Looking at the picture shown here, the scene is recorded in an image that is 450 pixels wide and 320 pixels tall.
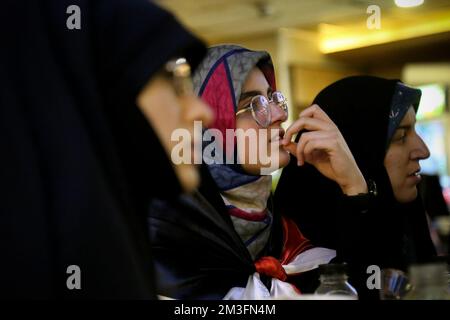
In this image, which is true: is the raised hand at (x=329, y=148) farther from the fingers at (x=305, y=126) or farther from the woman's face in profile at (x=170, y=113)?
the woman's face in profile at (x=170, y=113)

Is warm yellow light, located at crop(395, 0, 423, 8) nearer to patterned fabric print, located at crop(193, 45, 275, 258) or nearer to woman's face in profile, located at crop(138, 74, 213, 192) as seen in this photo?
patterned fabric print, located at crop(193, 45, 275, 258)

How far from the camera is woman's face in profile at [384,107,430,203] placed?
1.20m

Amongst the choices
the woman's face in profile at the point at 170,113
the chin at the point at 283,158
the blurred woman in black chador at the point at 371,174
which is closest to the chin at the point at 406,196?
the blurred woman in black chador at the point at 371,174

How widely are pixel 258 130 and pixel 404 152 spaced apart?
26 centimetres

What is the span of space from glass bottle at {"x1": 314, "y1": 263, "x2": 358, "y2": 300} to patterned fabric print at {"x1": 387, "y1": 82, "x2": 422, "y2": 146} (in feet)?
0.85

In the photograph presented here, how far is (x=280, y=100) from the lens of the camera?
1150 mm

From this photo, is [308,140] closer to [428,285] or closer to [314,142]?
[314,142]

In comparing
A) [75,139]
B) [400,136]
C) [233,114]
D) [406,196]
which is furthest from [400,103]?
[75,139]

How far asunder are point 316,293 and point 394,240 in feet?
0.66

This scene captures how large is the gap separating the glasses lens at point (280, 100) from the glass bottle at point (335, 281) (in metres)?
0.27

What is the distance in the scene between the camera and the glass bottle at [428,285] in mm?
1036
